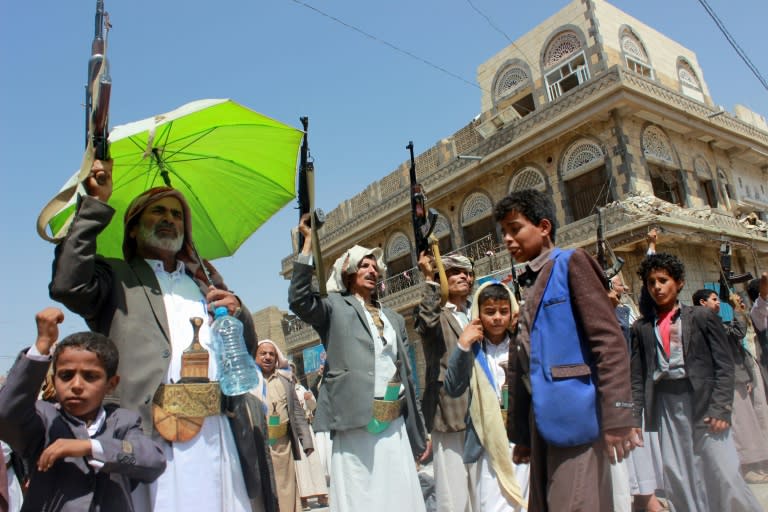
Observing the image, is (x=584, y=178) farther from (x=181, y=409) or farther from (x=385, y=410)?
(x=181, y=409)

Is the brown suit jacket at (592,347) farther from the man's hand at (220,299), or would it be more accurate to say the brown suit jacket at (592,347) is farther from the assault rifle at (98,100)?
the assault rifle at (98,100)

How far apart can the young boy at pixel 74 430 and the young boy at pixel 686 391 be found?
118 inches

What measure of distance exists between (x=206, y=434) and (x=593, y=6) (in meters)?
18.0

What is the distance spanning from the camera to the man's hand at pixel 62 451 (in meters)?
1.98

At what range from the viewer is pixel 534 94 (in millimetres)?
18719

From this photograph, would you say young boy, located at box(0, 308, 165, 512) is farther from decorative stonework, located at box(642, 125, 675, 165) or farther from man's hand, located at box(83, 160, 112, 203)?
decorative stonework, located at box(642, 125, 675, 165)

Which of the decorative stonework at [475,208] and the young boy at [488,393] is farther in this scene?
the decorative stonework at [475,208]

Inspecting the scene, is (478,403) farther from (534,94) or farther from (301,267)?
(534,94)

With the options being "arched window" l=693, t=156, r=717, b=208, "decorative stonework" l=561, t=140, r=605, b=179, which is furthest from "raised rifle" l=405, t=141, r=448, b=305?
"arched window" l=693, t=156, r=717, b=208

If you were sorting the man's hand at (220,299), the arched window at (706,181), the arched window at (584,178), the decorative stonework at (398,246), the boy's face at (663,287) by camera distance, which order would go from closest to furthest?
the man's hand at (220,299)
the boy's face at (663,287)
the arched window at (584,178)
the arched window at (706,181)
the decorative stonework at (398,246)

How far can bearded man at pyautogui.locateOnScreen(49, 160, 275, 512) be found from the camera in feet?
8.05

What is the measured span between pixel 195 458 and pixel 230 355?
0.53 metres

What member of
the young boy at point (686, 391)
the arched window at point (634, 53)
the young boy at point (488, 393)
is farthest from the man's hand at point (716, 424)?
the arched window at point (634, 53)

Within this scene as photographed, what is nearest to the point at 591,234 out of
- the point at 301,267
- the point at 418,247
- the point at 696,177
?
the point at 696,177
